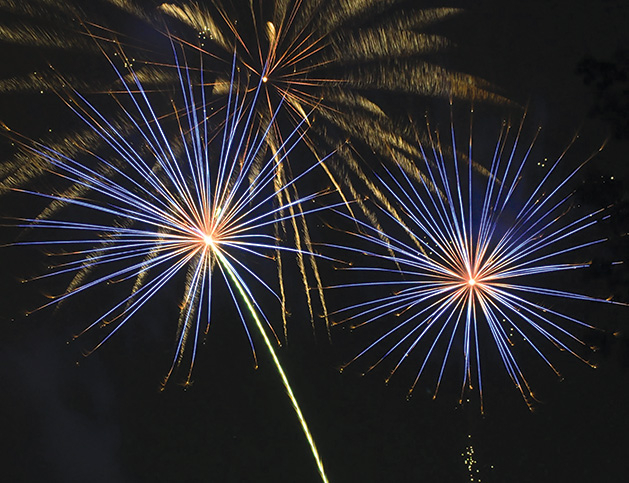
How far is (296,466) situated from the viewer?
6.70 ft

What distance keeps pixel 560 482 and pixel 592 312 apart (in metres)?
0.66

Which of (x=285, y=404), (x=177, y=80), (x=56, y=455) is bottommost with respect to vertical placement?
(x=56, y=455)

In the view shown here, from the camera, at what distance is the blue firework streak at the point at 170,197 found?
1.78 metres

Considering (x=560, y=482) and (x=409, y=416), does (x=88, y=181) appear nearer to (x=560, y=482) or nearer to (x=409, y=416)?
(x=409, y=416)

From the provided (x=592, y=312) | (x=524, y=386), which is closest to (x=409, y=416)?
(x=524, y=386)

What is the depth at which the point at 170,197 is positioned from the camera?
5.86 ft

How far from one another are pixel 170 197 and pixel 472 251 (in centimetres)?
104

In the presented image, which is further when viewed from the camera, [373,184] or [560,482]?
[560,482]

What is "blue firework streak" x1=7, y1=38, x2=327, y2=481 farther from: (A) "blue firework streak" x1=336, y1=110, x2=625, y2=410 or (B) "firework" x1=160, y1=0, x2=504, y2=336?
(A) "blue firework streak" x1=336, y1=110, x2=625, y2=410

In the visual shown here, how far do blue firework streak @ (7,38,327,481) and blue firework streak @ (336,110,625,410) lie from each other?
0.34 meters

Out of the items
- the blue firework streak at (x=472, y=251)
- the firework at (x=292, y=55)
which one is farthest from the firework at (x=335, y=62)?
the blue firework streak at (x=472, y=251)

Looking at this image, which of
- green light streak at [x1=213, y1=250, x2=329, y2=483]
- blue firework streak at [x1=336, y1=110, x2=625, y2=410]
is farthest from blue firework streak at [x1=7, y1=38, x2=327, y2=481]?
blue firework streak at [x1=336, y1=110, x2=625, y2=410]

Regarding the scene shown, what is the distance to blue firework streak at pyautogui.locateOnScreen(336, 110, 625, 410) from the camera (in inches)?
74.4

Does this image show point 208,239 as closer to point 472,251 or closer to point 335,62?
point 335,62
